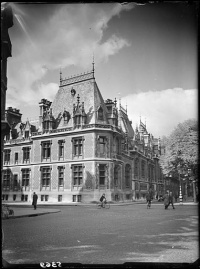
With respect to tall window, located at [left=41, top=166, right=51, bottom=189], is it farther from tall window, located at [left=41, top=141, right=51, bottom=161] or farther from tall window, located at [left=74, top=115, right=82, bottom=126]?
tall window, located at [left=74, top=115, right=82, bottom=126]

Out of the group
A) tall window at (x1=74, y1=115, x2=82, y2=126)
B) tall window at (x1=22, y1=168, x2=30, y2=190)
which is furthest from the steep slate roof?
tall window at (x1=22, y1=168, x2=30, y2=190)

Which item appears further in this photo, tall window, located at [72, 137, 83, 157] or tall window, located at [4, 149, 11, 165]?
tall window, located at [72, 137, 83, 157]

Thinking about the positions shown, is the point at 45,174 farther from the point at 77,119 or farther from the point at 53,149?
the point at 77,119

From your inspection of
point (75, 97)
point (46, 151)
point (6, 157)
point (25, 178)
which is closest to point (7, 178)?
point (6, 157)

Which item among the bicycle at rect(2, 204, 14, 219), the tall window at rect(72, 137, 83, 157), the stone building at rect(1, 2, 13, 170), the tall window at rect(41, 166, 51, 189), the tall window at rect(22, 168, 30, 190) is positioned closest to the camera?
the stone building at rect(1, 2, 13, 170)

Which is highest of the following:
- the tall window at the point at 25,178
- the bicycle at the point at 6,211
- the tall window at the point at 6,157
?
the tall window at the point at 6,157

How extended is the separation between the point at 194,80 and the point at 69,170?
4.85 m

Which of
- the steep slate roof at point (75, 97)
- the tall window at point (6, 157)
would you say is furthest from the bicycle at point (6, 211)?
the steep slate roof at point (75, 97)

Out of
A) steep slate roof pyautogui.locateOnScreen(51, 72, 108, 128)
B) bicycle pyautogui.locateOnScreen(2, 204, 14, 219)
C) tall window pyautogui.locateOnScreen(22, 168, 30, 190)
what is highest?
steep slate roof pyautogui.locateOnScreen(51, 72, 108, 128)

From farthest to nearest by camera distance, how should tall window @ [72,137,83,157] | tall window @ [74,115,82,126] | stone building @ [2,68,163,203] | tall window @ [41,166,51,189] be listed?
tall window @ [74,115,82,126] → tall window @ [72,137,83,157] → tall window @ [41,166,51,189] → stone building @ [2,68,163,203]

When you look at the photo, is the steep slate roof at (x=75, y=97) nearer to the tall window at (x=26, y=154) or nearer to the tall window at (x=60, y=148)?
the tall window at (x=60, y=148)

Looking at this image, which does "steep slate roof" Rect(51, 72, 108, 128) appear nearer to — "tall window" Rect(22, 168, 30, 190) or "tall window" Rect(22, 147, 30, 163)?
"tall window" Rect(22, 147, 30, 163)

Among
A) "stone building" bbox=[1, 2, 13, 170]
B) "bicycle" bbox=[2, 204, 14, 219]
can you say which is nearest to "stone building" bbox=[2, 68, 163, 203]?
"bicycle" bbox=[2, 204, 14, 219]

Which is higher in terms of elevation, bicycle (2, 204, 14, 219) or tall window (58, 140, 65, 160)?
tall window (58, 140, 65, 160)
